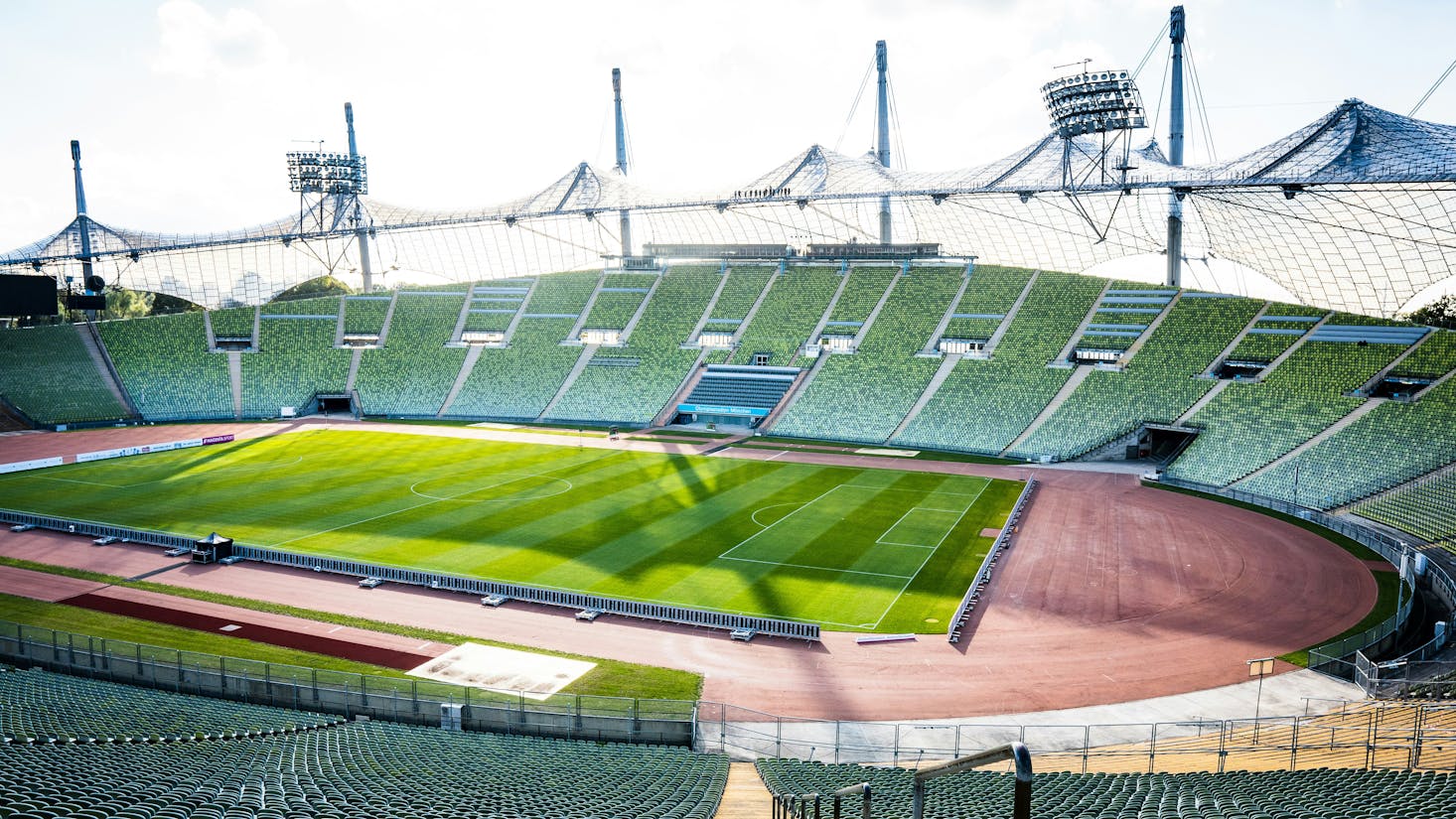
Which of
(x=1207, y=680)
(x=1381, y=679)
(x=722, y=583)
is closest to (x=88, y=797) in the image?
(x=722, y=583)

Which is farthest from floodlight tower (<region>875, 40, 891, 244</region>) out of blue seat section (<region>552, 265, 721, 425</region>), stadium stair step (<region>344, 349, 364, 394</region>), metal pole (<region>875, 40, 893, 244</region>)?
stadium stair step (<region>344, 349, 364, 394</region>)

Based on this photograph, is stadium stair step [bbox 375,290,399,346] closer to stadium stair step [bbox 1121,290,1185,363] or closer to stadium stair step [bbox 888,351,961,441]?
stadium stair step [bbox 888,351,961,441]

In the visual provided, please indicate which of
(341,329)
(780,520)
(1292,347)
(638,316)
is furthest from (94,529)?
(1292,347)

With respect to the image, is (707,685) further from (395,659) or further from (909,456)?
(909,456)

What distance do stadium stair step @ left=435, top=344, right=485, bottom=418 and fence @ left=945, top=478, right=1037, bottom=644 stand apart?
4665 cm

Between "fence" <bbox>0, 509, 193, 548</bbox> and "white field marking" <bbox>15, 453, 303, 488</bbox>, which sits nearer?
"fence" <bbox>0, 509, 193, 548</bbox>

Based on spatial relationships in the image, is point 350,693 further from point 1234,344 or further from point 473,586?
point 1234,344

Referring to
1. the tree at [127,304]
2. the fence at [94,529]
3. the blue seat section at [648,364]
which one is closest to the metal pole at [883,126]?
the blue seat section at [648,364]

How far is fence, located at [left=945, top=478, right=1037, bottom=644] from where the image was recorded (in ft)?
90.5

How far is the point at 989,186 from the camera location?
61531 mm

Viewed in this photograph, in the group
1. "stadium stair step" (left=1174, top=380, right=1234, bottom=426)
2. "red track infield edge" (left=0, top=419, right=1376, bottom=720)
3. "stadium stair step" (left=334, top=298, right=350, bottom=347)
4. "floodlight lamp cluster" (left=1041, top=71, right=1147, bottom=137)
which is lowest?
"red track infield edge" (left=0, top=419, right=1376, bottom=720)

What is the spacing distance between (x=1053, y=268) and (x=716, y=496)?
43.5 metres

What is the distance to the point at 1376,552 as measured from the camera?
35250 mm

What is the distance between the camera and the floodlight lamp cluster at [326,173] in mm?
84500
